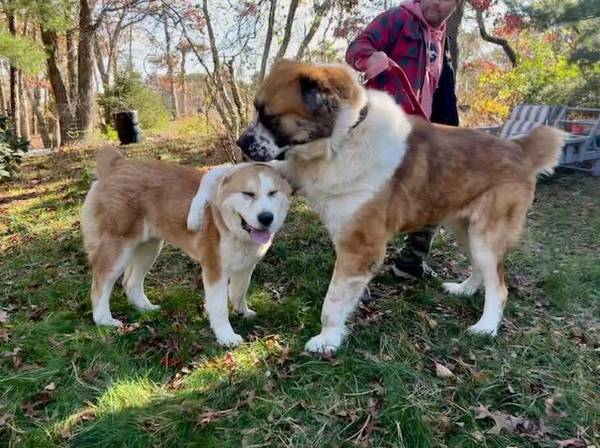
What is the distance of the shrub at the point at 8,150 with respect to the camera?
7946 mm

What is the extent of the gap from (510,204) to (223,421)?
2.14m

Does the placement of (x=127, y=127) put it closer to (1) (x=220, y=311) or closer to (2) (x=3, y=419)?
(1) (x=220, y=311)

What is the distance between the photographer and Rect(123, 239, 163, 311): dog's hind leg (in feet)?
12.0

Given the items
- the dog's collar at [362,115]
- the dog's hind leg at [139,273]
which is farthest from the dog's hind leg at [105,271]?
the dog's collar at [362,115]

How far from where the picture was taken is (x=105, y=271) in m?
3.33

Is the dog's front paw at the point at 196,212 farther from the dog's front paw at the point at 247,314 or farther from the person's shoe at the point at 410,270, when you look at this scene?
the person's shoe at the point at 410,270

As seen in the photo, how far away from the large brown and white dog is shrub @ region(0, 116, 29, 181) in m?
6.51

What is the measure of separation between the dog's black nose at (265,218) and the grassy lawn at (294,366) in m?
0.82

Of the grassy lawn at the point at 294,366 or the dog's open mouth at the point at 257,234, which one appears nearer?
the grassy lawn at the point at 294,366

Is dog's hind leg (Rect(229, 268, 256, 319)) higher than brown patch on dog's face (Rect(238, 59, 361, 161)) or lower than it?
lower

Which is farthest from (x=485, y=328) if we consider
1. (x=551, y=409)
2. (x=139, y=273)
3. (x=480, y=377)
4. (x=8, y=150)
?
(x=8, y=150)

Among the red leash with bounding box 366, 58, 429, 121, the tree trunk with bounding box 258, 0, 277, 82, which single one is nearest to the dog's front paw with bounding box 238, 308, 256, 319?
the red leash with bounding box 366, 58, 429, 121

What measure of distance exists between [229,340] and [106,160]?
58.9 inches

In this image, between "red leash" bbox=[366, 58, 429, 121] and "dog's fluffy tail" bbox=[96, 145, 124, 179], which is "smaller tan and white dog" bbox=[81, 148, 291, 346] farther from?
"red leash" bbox=[366, 58, 429, 121]
